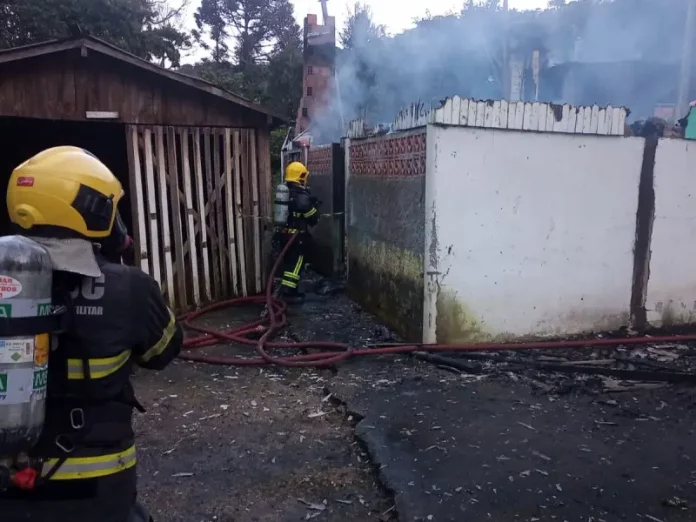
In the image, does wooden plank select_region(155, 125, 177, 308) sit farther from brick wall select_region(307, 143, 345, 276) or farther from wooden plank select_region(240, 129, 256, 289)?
brick wall select_region(307, 143, 345, 276)

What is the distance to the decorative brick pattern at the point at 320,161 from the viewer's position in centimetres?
974

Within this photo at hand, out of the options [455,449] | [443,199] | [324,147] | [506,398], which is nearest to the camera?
[455,449]

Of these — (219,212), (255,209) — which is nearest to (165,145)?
(219,212)

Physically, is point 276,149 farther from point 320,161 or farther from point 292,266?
point 292,266

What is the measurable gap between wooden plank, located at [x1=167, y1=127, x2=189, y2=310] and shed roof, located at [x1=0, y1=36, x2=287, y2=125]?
2.22 feet

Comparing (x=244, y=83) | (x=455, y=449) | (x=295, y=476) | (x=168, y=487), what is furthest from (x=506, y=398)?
(x=244, y=83)

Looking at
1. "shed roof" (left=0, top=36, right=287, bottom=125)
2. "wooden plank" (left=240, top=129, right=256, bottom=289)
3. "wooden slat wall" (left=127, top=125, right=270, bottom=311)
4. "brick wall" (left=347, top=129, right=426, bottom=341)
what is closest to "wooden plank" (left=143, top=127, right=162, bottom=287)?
"wooden slat wall" (left=127, top=125, right=270, bottom=311)

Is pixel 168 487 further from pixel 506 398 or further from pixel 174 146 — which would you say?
pixel 174 146

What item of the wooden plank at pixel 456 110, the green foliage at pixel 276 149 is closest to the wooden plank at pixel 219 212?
the wooden plank at pixel 456 110

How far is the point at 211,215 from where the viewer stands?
26.8 ft

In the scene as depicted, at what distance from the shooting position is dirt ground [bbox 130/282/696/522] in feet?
11.2

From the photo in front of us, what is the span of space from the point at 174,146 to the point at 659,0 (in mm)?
17236

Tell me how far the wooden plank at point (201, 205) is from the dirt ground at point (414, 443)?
2.33 metres

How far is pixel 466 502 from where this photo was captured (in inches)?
134
